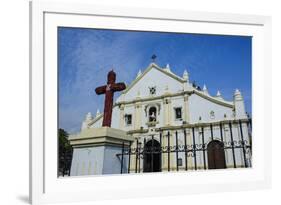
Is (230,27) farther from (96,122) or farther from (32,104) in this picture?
(32,104)

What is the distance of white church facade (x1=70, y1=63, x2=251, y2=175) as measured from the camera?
6.36 ft

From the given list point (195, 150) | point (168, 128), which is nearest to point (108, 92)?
point (168, 128)

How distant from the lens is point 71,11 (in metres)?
1.81

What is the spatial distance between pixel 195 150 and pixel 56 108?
0.60 meters

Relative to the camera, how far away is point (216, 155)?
6.77ft

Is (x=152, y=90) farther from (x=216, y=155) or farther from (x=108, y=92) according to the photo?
(x=216, y=155)

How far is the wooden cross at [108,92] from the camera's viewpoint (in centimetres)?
190

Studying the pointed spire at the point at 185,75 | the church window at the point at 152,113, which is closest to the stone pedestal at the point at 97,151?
the church window at the point at 152,113

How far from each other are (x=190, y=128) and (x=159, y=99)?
18 cm

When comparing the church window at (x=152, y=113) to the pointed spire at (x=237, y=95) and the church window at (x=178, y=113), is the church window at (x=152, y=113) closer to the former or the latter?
the church window at (x=178, y=113)

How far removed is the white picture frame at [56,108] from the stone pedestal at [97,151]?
1.5 inches

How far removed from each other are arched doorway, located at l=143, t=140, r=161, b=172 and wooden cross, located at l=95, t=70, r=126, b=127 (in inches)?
7.5

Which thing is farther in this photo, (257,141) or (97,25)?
(257,141)

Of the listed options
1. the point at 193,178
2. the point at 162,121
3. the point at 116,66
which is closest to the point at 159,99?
the point at 162,121
